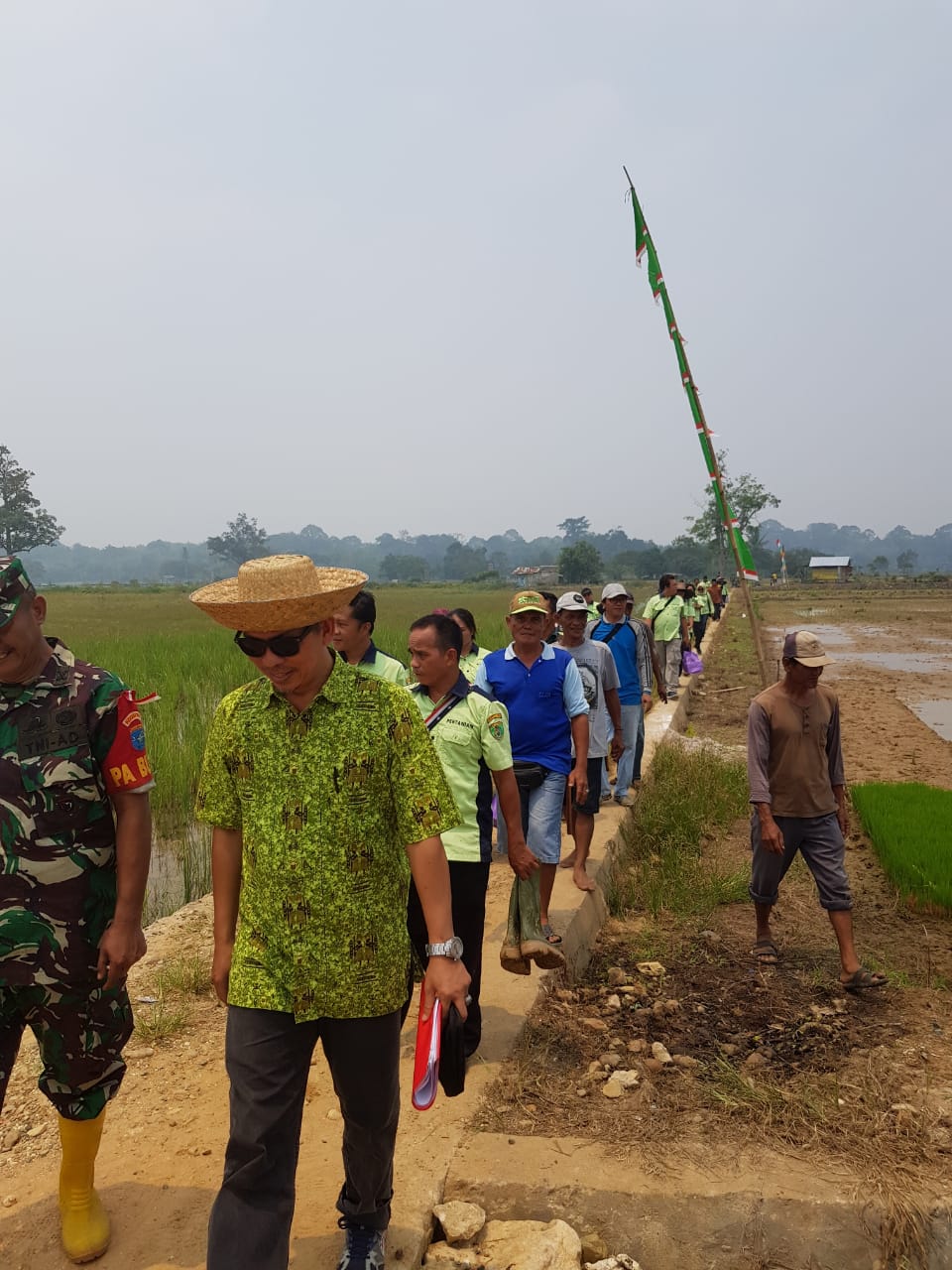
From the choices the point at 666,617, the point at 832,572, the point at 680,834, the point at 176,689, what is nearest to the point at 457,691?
the point at 680,834

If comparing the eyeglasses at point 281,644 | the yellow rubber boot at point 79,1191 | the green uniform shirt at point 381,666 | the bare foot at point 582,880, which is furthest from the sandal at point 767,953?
the eyeglasses at point 281,644

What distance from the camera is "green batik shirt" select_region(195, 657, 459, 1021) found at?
202 centimetres

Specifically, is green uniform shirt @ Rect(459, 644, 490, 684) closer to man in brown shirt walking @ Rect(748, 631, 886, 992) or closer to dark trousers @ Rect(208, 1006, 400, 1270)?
man in brown shirt walking @ Rect(748, 631, 886, 992)

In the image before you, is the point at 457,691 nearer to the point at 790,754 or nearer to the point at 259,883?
the point at 259,883

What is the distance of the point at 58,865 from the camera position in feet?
7.40

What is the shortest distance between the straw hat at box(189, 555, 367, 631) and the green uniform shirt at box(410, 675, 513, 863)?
3.69 feet

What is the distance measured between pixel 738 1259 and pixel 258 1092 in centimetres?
147

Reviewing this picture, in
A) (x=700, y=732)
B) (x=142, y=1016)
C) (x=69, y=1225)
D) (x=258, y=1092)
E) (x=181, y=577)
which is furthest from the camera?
(x=181, y=577)

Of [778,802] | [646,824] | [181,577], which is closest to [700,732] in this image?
[646,824]

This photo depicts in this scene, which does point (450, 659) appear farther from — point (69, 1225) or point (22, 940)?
point (69, 1225)

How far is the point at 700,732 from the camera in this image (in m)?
11.7

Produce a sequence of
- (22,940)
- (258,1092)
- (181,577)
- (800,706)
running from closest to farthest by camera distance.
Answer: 1. (258,1092)
2. (22,940)
3. (800,706)
4. (181,577)

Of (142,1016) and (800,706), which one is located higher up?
(800,706)

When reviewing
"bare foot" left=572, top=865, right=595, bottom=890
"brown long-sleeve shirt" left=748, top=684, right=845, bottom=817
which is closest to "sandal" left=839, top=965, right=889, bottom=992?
"brown long-sleeve shirt" left=748, top=684, right=845, bottom=817
